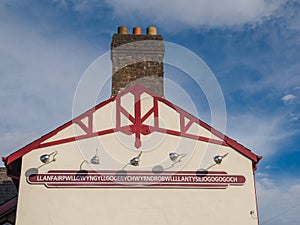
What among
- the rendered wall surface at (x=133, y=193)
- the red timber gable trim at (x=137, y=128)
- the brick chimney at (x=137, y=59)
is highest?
the brick chimney at (x=137, y=59)

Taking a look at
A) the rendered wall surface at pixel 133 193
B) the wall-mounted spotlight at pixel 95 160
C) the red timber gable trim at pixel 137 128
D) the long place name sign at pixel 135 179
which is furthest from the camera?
the red timber gable trim at pixel 137 128

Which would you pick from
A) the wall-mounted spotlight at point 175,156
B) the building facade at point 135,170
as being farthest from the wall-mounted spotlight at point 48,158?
the wall-mounted spotlight at point 175,156

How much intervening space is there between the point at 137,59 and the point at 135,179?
15.4 feet

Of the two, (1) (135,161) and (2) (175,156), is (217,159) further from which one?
(1) (135,161)

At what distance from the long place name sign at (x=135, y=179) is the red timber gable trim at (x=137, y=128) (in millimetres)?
770

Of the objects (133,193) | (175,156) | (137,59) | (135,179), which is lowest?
(133,193)

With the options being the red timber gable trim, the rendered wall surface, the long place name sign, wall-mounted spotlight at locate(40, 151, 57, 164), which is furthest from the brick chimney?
the long place name sign

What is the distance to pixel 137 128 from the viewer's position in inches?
459

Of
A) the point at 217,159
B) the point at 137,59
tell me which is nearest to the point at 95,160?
the point at 217,159

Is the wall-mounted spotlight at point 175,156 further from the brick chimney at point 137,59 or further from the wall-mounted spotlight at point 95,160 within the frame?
the brick chimney at point 137,59

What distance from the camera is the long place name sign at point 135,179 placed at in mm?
10758

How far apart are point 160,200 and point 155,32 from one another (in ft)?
21.7

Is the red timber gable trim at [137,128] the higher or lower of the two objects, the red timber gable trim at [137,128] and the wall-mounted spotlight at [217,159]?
the higher

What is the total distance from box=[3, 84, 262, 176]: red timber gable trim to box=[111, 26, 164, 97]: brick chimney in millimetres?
1301
